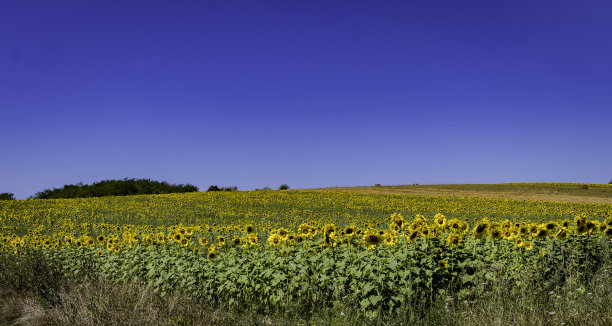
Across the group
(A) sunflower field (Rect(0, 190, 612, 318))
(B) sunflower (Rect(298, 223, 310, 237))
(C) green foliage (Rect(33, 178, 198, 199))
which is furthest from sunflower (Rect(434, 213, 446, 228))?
(C) green foliage (Rect(33, 178, 198, 199))

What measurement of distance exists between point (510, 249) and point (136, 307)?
6343 mm

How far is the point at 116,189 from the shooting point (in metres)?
42.8

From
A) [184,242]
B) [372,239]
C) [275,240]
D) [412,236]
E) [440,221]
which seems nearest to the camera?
[412,236]

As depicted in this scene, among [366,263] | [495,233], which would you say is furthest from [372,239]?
[495,233]

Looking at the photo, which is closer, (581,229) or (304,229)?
(581,229)

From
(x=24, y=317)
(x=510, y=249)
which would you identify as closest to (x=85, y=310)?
(x=24, y=317)

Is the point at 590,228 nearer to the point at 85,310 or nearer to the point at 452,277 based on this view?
the point at 452,277

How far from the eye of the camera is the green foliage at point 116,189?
41688 millimetres

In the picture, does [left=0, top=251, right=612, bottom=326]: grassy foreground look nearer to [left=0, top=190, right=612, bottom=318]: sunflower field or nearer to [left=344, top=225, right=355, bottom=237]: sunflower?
[left=0, top=190, right=612, bottom=318]: sunflower field

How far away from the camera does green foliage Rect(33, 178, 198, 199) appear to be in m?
41.7

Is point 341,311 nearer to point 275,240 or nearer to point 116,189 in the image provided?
point 275,240

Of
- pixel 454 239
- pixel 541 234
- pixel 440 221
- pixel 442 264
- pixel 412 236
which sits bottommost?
pixel 442 264

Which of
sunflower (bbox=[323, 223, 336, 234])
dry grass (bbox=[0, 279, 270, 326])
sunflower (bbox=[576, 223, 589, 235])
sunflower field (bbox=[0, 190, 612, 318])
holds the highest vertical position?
sunflower (bbox=[323, 223, 336, 234])

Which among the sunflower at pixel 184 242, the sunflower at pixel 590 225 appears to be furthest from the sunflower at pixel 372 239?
the sunflower at pixel 184 242
